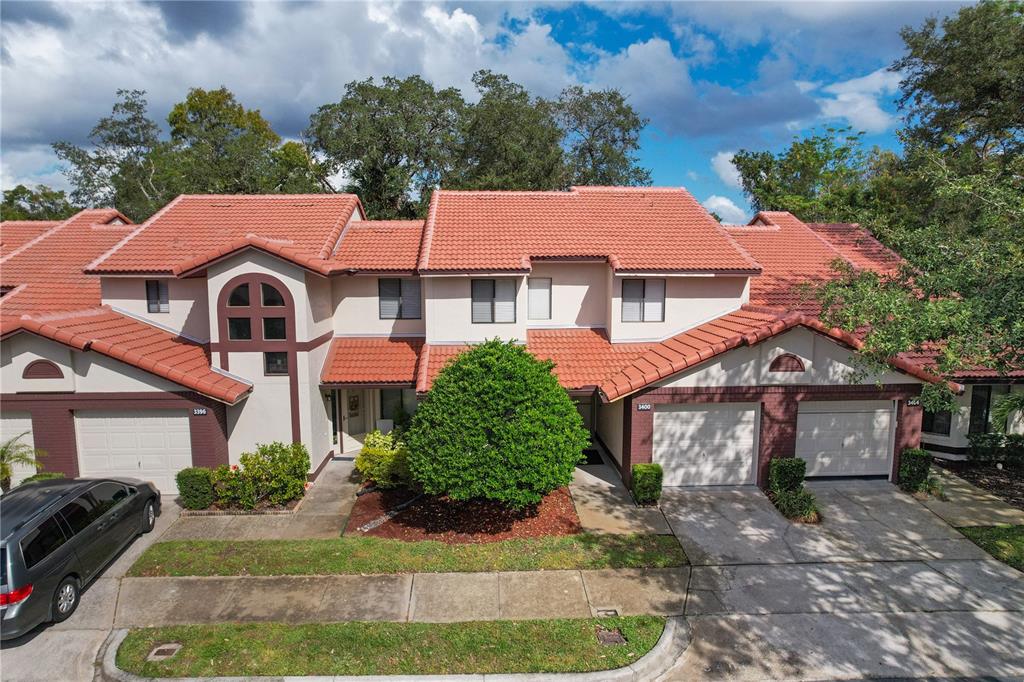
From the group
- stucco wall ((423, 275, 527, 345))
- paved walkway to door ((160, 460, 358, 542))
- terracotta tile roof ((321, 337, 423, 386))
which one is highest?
stucco wall ((423, 275, 527, 345))

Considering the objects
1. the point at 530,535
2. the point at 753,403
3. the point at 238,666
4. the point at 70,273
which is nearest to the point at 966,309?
the point at 753,403

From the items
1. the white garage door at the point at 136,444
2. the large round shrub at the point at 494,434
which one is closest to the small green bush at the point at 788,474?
the large round shrub at the point at 494,434

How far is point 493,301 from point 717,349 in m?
6.18

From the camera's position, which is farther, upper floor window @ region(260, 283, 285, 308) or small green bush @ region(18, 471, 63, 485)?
upper floor window @ region(260, 283, 285, 308)

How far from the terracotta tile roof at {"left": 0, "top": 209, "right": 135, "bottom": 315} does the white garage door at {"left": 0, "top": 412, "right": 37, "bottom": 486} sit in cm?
354

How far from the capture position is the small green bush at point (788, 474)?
1305 cm

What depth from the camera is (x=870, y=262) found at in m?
19.5

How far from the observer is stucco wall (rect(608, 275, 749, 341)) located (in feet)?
52.1

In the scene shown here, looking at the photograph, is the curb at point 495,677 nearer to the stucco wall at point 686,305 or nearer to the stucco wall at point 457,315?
the stucco wall at point 457,315

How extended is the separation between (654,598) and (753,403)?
20.9 ft

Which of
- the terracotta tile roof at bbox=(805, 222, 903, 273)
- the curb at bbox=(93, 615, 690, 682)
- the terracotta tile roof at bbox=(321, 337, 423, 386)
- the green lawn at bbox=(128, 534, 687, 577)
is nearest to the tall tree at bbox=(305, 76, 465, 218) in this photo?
the terracotta tile roof at bbox=(321, 337, 423, 386)

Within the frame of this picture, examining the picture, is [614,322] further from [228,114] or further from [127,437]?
[228,114]

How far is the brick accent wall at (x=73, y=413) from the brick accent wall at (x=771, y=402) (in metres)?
10.6

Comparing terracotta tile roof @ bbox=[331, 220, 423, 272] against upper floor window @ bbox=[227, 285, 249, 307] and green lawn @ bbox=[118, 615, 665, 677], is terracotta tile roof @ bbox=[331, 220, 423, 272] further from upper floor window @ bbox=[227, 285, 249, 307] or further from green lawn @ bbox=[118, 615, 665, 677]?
green lawn @ bbox=[118, 615, 665, 677]
